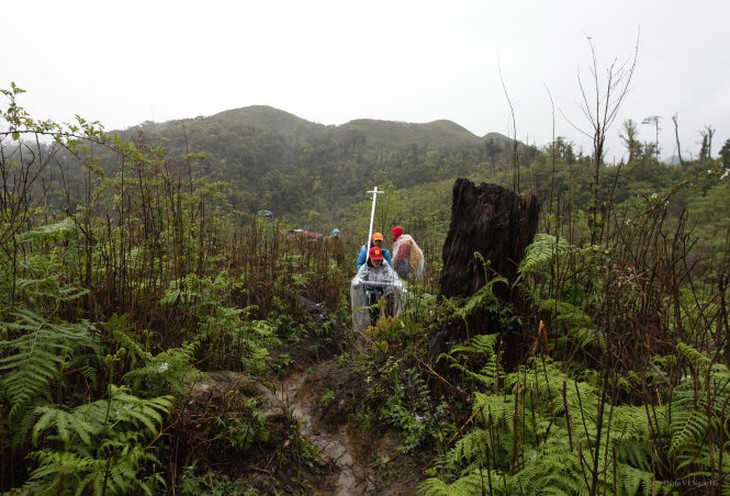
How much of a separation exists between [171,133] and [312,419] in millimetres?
46785

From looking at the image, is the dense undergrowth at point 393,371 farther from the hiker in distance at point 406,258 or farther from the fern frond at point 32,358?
the hiker in distance at point 406,258

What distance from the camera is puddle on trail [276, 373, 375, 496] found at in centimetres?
272

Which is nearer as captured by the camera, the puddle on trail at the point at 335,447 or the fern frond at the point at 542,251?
the fern frond at the point at 542,251

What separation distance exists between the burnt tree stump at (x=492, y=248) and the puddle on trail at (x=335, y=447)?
3.92 feet

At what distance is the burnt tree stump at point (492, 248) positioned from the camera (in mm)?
3129

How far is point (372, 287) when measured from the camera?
543 cm

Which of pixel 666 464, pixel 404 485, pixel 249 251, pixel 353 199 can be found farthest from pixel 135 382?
pixel 353 199

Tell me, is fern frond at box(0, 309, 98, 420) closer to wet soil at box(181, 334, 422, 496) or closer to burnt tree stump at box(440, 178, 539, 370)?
wet soil at box(181, 334, 422, 496)

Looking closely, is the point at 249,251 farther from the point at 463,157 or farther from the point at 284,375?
the point at 463,157

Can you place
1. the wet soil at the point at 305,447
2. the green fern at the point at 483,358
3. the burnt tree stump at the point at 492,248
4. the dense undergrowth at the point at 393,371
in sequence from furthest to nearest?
the burnt tree stump at the point at 492,248
the wet soil at the point at 305,447
the green fern at the point at 483,358
the dense undergrowth at the point at 393,371

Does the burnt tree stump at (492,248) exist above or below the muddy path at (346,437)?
above

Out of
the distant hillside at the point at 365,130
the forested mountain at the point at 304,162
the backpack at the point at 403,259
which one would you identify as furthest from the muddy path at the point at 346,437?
the distant hillside at the point at 365,130

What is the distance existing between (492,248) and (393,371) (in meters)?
1.33

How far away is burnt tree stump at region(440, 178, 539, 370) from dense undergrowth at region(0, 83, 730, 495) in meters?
0.12
